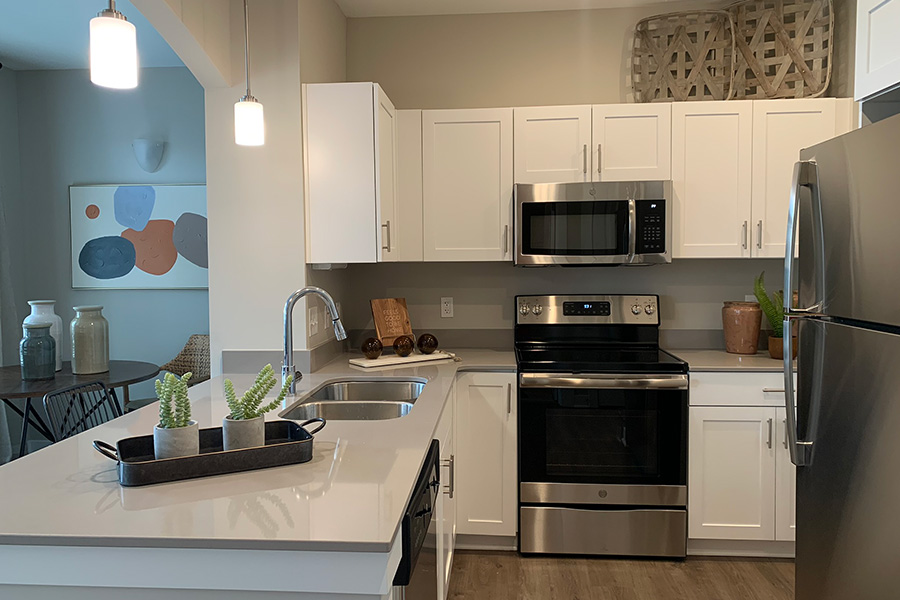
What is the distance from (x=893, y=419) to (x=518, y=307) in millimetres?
2011

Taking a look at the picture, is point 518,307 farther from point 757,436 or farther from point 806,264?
point 806,264

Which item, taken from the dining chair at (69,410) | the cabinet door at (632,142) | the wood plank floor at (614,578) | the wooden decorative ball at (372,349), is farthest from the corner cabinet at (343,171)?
the wood plank floor at (614,578)

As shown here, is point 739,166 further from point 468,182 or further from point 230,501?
point 230,501

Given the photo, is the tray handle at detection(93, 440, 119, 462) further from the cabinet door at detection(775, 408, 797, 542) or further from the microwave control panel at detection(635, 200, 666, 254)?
the cabinet door at detection(775, 408, 797, 542)

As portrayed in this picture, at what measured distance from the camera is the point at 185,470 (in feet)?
4.60

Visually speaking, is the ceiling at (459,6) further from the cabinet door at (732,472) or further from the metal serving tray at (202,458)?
the metal serving tray at (202,458)

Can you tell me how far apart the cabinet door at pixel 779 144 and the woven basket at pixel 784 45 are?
187mm

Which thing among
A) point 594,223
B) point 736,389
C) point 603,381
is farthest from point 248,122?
point 736,389

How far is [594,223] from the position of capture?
10.1 ft

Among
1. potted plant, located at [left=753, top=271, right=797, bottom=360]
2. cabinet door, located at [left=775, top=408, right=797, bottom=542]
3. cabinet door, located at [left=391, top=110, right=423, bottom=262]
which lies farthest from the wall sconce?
cabinet door, located at [left=775, top=408, right=797, bottom=542]

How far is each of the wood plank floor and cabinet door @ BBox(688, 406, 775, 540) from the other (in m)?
0.14

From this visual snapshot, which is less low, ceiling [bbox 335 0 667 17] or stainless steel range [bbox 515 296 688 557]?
ceiling [bbox 335 0 667 17]

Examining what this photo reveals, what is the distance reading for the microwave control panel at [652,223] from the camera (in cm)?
304

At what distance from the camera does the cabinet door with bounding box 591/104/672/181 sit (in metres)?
→ 3.08
